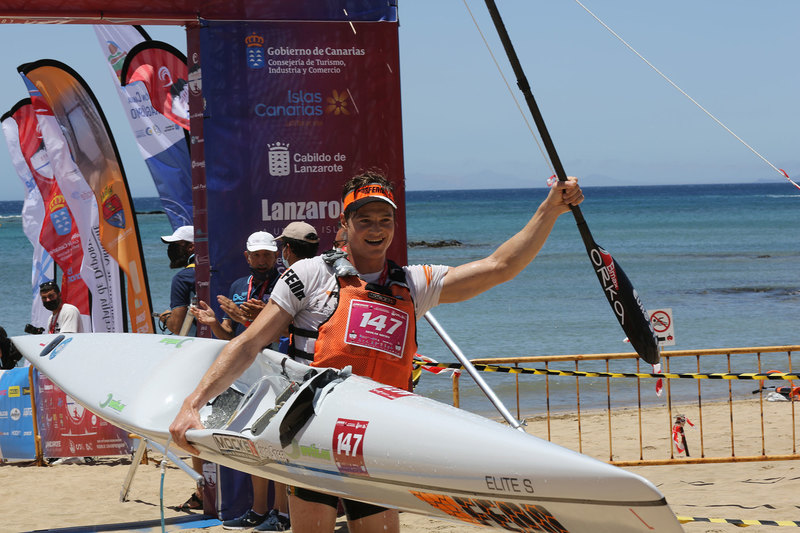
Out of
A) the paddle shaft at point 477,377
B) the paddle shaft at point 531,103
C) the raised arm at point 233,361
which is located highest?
the paddle shaft at point 531,103

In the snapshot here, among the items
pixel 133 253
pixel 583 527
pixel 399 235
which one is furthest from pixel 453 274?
pixel 133 253

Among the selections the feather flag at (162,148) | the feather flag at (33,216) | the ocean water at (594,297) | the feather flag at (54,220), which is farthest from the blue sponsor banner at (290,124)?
the ocean water at (594,297)

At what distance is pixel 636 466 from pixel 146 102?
5.23 meters

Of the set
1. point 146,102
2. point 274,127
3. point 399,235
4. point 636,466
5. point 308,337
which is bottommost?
point 636,466

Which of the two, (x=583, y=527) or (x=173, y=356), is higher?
(x=173, y=356)

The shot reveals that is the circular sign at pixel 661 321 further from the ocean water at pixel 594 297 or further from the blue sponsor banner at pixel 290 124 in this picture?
the ocean water at pixel 594 297

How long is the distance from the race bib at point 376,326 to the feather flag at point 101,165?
5080 mm

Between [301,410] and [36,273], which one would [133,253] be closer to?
[36,273]

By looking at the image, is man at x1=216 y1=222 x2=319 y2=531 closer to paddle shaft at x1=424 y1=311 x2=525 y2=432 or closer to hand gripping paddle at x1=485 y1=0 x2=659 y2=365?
paddle shaft at x1=424 y1=311 x2=525 y2=432

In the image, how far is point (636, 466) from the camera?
7.71 meters

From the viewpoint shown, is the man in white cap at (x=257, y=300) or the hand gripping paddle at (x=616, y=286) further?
the man in white cap at (x=257, y=300)

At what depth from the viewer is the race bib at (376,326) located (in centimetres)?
331

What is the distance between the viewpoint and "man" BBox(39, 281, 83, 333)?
8.77 metres

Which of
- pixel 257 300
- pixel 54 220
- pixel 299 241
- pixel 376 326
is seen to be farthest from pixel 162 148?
pixel 376 326
